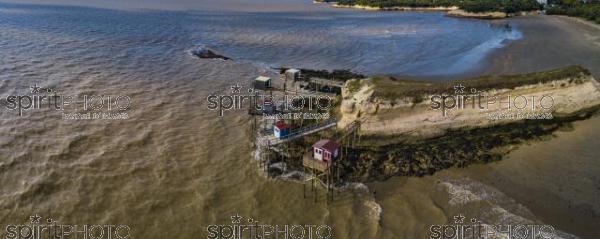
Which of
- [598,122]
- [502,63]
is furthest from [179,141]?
[502,63]

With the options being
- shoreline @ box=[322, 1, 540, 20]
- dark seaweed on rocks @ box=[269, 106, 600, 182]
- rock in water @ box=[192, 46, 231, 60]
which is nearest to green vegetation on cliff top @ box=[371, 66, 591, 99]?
dark seaweed on rocks @ box=[269, 106, 600, 182]

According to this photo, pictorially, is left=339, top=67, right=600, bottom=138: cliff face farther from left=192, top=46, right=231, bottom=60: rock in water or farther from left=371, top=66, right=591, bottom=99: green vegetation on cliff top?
left=192, top=46, right=231, bottom=60: rock in water

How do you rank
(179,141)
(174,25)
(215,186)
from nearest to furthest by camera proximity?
(215,186) → (179,141) → (174,25)

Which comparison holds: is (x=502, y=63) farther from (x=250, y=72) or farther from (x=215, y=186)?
(x=215, y=186)

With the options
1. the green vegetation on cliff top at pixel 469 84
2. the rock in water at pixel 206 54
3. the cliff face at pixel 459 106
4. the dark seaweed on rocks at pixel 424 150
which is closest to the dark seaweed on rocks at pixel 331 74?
the rock in water at pixel 206 54

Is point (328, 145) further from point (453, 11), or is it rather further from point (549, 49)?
point (453, 11)

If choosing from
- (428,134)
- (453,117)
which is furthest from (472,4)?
(428,134)

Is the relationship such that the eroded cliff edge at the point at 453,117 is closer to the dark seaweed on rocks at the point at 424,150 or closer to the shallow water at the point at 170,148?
the dark seaweed on rocks at the point at 424,150
